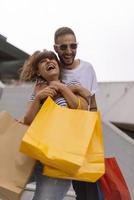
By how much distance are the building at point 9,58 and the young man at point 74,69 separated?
9.79 m

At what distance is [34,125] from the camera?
91.8 inches

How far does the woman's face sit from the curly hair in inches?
1.2

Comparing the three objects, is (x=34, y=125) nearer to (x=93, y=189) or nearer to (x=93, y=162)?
(x=93, y=162)

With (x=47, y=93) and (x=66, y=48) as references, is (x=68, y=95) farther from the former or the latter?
(x=66, y=48)

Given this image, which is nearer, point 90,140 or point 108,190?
point 90,140

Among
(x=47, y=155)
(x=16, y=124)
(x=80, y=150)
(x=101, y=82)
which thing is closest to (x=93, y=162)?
(x=80, y=150)

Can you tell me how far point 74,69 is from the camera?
2656 mm

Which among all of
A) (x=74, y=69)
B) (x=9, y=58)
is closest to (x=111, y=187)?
(x=74, y=69)

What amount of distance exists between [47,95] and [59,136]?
27 cm

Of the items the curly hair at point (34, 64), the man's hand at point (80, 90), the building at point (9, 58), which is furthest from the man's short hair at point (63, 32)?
the building at point (9, 58)

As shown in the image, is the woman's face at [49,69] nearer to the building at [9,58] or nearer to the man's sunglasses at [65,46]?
the man's sunglasses at [65,46]

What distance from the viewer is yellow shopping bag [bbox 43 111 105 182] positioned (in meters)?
2.30

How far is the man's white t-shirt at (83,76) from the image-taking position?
2605 millimetres

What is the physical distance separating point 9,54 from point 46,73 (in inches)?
452
